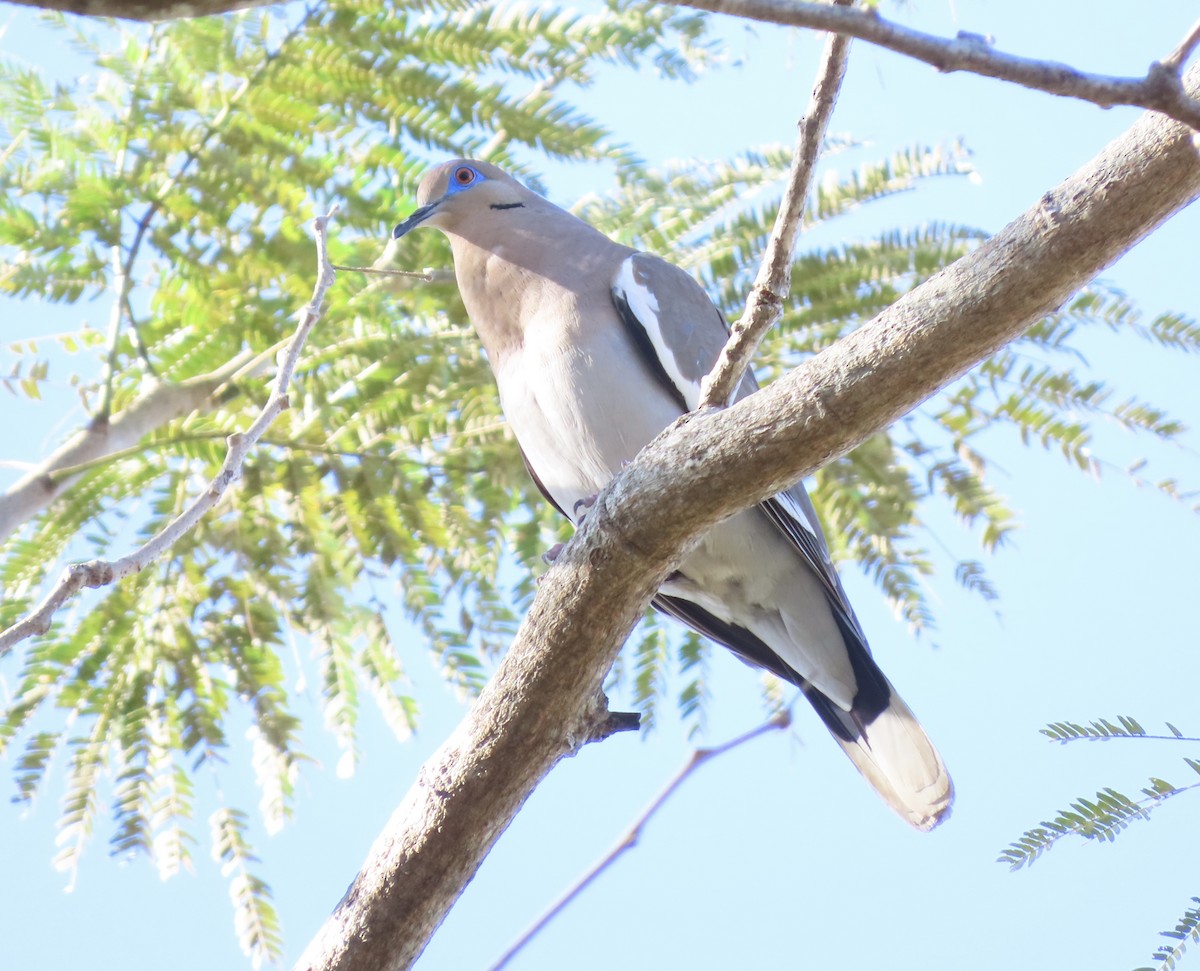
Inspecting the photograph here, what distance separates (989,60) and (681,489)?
0.93 meters

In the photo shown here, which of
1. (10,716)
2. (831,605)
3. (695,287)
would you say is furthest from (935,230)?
(10,716)

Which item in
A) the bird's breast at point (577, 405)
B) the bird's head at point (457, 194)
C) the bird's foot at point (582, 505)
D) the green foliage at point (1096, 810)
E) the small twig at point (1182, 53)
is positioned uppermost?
the bird's head at point (457, 194)

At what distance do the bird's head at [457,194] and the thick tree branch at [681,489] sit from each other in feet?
6.05

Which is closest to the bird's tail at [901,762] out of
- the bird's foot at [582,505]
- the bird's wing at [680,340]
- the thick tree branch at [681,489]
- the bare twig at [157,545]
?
the bird's wing at [680,340]

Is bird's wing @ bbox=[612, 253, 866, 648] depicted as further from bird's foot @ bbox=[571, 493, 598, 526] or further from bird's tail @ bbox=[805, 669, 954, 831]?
bird's foot @ bbox=[571, 493, 598, 526]

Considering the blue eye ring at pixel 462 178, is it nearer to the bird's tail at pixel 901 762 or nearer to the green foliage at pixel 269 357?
the green foliage at pixel 269 357

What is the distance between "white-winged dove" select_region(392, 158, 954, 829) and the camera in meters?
3.48

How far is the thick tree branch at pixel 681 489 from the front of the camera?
6.49 ft

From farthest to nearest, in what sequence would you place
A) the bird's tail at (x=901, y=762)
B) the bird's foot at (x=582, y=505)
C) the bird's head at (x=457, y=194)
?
the bird's head at (x=457, y=194)
the bird's foot at (x=582, y=505)
the bird's tail at (x=901, y=762)

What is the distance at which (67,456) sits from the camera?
381 cm

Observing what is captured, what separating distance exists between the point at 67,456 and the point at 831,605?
2215mm

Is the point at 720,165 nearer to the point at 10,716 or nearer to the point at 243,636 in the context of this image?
the point at 243,636

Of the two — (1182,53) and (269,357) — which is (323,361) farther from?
(1182,53)

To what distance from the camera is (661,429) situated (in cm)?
352
